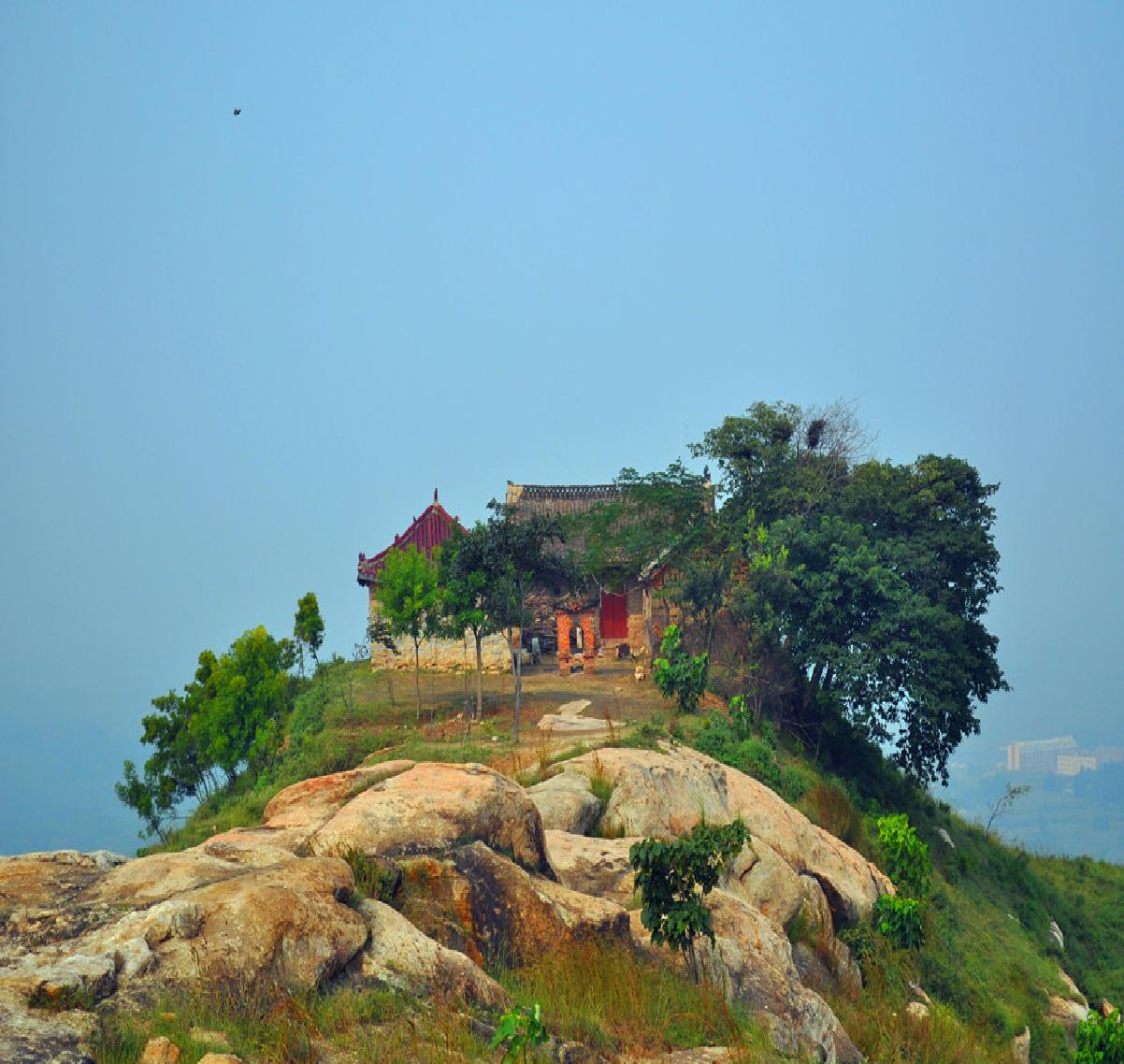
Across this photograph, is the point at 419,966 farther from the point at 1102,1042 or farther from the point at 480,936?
the point at 1102,1042

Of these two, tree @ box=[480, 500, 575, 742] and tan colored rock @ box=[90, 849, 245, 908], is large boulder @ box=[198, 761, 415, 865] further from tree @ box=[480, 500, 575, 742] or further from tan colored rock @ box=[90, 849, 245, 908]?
tree @ box=[480, 500, 575, 742]

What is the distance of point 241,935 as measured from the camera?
964 cm

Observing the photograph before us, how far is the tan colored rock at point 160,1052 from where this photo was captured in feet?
26.6

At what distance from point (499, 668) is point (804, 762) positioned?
10.9 m

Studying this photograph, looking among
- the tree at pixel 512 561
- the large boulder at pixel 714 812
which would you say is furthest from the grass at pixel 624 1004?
the tree at pixel 512 561

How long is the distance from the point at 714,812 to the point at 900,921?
3059 millimetres

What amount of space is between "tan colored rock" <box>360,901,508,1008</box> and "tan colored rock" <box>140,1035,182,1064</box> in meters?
2.07

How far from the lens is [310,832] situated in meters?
13.3

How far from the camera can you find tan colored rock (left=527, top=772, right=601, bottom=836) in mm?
16109

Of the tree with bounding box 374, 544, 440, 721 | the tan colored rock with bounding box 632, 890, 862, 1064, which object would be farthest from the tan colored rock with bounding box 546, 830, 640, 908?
the tree with bounding box 374, 544, 440, 721

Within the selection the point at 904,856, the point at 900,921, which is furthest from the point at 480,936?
the point at 904,856

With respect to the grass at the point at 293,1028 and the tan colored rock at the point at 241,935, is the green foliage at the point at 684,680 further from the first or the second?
the grass at the point at 293,1028

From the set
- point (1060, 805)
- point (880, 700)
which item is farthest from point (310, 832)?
point (1060, 805)

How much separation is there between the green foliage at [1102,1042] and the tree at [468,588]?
1322cm
